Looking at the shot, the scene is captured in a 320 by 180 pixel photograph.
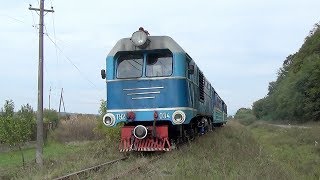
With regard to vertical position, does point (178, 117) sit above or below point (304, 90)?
below

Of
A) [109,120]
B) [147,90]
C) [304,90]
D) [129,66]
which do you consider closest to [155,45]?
[129,66]

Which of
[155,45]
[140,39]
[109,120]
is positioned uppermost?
[140,39]

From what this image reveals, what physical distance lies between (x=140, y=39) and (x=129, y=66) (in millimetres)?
941

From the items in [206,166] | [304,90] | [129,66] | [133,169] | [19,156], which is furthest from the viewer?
[304,90]

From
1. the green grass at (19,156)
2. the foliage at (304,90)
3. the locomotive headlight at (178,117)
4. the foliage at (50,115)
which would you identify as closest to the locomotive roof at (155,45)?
the locomotive headlight at (178,117)

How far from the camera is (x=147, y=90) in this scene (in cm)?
1322

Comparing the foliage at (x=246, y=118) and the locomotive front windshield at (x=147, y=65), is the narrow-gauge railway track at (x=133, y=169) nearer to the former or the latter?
the locomotive front windshield at (x=147, y=65)

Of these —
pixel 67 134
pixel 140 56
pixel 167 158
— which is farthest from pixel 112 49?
pixel 67 134

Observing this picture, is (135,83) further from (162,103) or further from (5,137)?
(5,137)

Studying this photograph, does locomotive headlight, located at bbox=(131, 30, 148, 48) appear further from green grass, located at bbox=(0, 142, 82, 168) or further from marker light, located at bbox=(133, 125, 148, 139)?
green grass, located at bbox=(0, 142, 82, 168)

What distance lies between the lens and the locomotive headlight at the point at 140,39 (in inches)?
520

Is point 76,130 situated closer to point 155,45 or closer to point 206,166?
point 155,45

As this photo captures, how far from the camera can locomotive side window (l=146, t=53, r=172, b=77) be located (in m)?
13.3

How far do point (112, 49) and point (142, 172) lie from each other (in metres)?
4.59
